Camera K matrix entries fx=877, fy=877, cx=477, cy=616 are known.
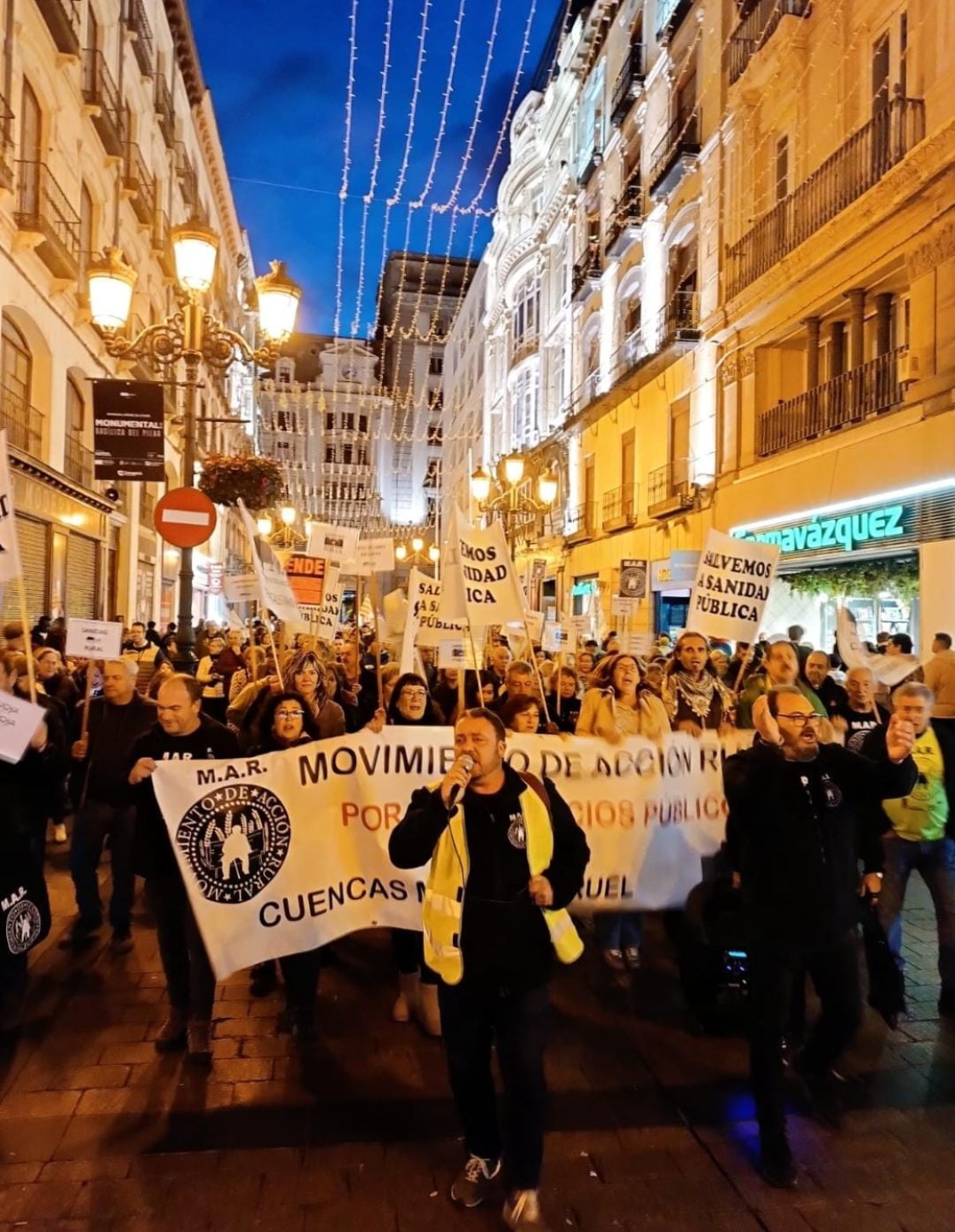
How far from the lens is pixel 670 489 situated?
2217 centimetres

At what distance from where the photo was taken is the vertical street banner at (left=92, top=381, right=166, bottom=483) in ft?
30.1

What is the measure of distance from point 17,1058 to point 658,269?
76.7ft

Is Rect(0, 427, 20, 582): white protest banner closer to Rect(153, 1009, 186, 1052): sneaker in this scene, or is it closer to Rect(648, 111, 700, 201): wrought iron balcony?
Rect(153, 1009, 186, 1052): sneaker

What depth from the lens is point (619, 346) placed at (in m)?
26.2

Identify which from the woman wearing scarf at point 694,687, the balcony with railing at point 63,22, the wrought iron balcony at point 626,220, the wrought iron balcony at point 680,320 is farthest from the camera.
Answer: the wrought iron balcony at point 626,220

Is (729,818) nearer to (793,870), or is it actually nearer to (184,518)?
(793,870)

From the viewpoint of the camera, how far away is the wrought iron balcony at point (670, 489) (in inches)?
805

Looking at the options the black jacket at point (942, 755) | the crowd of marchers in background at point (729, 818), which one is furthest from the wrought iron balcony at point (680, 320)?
the black jacket at point (942, 755)

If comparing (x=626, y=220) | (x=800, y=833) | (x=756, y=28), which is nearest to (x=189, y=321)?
(x=800, y=833)

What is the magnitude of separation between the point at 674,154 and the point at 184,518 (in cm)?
1817

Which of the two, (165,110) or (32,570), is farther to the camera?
(165,110)

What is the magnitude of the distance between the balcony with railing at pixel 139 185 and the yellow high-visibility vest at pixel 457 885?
23072 millimetres

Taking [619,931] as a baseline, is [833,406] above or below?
above

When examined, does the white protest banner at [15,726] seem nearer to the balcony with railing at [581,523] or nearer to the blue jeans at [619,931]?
the blue jeans at [619,931]
